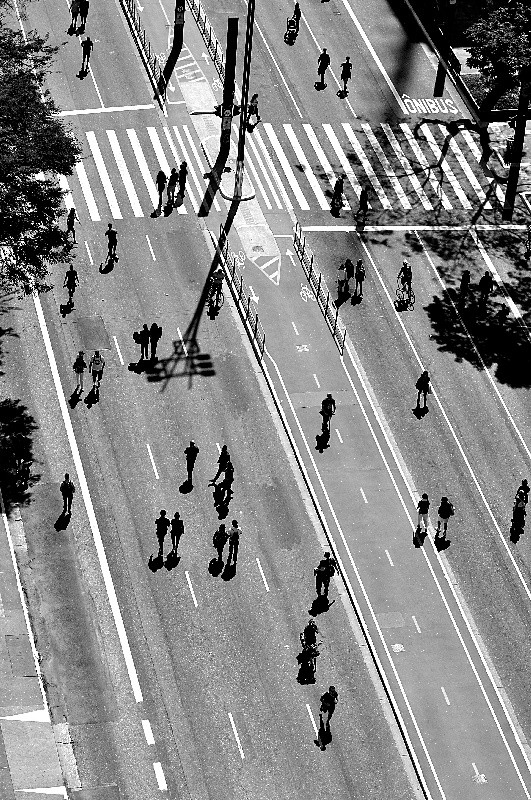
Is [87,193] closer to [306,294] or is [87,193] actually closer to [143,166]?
[143,166]

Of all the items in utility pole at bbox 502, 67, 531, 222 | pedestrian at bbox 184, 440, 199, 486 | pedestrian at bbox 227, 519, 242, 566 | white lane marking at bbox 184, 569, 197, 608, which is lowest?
white lane marking at bbox 184, 569, 197, 608

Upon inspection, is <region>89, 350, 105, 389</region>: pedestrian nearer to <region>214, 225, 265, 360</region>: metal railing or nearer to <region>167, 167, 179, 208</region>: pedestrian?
<region>214, 225, 265, 360</region>: metal railing

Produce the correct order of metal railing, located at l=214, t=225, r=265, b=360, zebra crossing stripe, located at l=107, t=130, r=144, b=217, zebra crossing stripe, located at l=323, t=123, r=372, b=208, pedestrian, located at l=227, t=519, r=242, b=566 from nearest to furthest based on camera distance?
pedestrian, located at l=227, t=519, r=242, b=566 < metal railing, located at l=214, t=225, r=265, b=360 < zebra crossing stripe, located at l=107, t=130, r=144, b=217 < zebra crossing stripe, located at l=323, t=123, r=372, b=208

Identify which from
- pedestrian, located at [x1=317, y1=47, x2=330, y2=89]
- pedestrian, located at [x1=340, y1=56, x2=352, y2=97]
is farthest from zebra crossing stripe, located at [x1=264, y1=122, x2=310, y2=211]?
pedestrian, located at [x1=340, y1=56, x2=352, y2=97]

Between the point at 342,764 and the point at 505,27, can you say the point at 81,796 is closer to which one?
the point at 342,764

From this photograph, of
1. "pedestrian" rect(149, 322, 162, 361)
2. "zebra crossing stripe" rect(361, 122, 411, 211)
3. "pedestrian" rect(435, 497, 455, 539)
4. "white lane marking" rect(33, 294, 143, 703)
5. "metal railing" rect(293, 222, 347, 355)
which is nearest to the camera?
"white lane marking" rect(33, 294, 143, 703)

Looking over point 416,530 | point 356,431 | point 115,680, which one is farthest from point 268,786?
point 356,431
